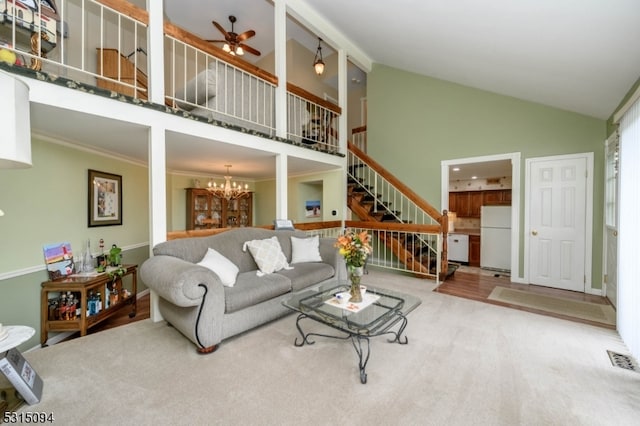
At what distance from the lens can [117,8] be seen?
2.48 meters

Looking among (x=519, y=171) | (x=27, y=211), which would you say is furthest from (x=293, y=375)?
(x=519, y=171)

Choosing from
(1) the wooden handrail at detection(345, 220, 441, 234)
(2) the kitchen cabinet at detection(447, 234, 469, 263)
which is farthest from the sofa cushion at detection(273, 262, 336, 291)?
(2) the kitchen cabinet at detection(447, 234, 469, 263)

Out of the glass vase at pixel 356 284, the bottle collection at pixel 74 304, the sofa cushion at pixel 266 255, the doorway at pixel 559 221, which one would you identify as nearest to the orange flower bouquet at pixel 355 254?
the glass vase at pixel 356 284

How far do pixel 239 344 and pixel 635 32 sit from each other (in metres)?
3.87

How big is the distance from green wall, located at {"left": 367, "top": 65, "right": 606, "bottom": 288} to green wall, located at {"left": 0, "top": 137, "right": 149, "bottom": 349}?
5138mm

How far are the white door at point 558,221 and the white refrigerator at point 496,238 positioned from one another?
96cm

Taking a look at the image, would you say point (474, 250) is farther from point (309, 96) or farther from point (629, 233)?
point (309, 96)

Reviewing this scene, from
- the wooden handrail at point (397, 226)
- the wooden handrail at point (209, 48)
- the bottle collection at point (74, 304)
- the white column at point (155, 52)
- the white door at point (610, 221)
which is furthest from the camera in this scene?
the wooden handrail at point (397, 226)

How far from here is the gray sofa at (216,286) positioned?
2047mm

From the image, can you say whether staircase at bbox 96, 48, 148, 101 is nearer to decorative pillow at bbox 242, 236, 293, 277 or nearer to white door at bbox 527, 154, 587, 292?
decorative pillow at bbox 242, 236, 293, 277

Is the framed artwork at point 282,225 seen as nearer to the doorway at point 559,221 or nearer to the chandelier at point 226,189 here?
the chandelier at point 226,189

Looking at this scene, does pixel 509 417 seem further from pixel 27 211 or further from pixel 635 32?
pixel 27 211

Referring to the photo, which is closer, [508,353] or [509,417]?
[509,417]

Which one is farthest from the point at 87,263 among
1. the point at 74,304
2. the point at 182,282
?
the point at 182,282
